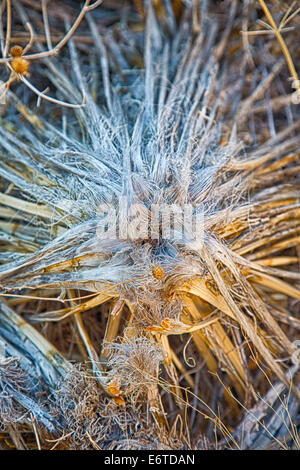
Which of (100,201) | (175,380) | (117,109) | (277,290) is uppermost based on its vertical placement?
(117,109)

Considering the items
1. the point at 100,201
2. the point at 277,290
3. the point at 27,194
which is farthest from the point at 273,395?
the point at 27,194

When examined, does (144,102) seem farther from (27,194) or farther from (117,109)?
(27,194)

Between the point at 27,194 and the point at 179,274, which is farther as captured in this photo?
the point at 27,194

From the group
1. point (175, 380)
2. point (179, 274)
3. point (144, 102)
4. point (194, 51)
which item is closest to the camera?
point (179, 274)

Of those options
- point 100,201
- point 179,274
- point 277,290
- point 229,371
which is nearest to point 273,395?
point 229,371

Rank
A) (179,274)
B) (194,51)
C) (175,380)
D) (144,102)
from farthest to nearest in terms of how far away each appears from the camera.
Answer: (194,51)
(144,102)
(175,380)
(179,274)

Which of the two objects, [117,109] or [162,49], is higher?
[162,49]

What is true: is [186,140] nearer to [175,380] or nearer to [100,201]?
[100,201]
